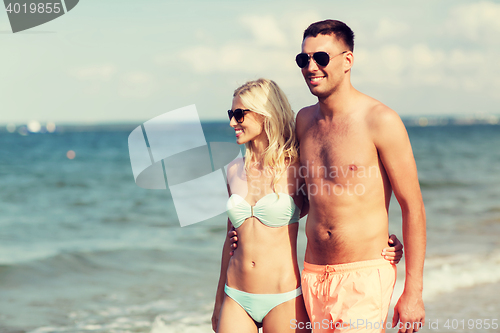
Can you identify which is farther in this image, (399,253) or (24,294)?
(24,294)

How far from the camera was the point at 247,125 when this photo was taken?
2918 millimetres

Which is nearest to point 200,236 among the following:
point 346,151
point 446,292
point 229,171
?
point 446,292

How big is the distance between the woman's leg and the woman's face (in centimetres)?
105

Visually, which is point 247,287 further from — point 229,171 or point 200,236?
point 200,236

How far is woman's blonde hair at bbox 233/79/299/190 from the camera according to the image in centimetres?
288

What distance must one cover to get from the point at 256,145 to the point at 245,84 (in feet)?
1.37

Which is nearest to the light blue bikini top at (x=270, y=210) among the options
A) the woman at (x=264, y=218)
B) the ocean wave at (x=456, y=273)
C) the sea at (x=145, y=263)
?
the woman at (x=264, y=218)

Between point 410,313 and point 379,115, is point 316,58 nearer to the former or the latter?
point 379,115

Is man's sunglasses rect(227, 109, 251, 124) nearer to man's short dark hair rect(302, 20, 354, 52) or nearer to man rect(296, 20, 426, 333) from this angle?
man rect(296, 20, 426, 333)

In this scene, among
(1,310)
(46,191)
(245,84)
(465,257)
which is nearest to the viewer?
(245,84)

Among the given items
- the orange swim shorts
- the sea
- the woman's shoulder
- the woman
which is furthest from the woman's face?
the sea

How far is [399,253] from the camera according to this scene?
271 centimetres

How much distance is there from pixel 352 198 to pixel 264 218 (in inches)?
21.8
